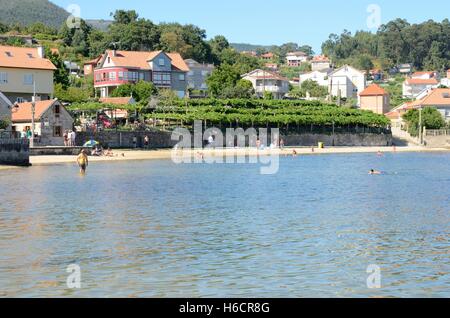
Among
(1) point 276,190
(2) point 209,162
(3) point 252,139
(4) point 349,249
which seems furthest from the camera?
(3) point 252,139

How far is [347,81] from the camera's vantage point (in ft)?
649

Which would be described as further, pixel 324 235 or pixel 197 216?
pixel 197 216

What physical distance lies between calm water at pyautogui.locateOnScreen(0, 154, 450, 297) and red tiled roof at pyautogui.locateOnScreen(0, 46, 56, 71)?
42.0 metres

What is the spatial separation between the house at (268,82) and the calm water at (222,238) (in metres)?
108

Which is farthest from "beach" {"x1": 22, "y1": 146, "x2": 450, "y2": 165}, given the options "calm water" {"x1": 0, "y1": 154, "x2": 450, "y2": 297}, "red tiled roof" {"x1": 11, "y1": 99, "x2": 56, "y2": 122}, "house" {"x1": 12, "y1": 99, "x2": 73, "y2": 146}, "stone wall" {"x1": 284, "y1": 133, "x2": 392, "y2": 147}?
"calm water" {"x1": 0, "y1": 154, "x2": 450, "y2": 297}

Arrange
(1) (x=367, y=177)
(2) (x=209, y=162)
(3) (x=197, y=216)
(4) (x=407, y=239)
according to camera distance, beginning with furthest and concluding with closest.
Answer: (2) (x=209, y=162) → (1) (x=367, y=177) → (3) (x=197, y=216) → (4) (x=407, y=239)

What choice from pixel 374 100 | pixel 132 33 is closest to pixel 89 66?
pixel 132 33

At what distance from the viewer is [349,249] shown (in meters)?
24.9

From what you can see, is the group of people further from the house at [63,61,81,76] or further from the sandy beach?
the house at [63,61,81,76]

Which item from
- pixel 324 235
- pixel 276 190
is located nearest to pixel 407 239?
pixel 324 235

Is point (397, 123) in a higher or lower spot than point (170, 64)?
lower

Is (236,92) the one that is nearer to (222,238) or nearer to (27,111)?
(27,111)

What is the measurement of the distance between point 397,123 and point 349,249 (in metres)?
108

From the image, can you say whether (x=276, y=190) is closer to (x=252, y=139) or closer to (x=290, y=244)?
(x=290, y=244)
